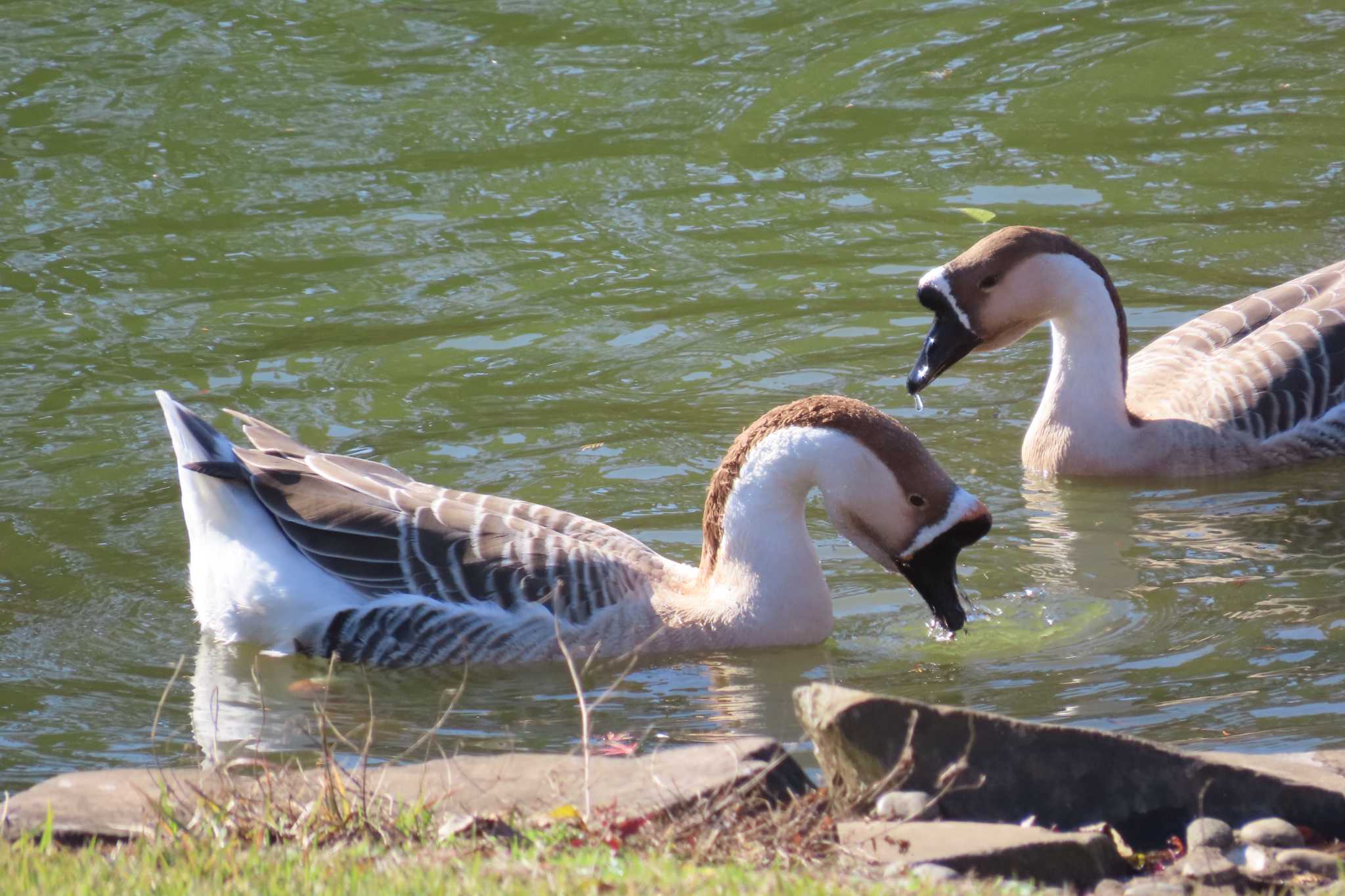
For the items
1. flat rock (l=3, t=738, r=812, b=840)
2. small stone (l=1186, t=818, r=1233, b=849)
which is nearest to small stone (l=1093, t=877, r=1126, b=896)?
small stone (l=1186, t=818, r=1233, b=849)

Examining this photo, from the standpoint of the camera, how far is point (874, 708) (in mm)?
5238

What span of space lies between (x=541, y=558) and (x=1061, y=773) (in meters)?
2.78

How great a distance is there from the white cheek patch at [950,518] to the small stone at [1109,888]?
2.29 m

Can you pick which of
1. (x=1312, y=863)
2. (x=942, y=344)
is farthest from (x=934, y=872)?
(x=942, y=344)

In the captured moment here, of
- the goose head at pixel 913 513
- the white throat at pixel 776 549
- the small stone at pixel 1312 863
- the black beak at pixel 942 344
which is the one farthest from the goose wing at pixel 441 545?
the small stone at pixel 1312 863

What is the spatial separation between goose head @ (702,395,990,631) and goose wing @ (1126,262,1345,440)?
Answer: 10.6 feet

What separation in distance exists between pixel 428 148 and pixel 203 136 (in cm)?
197

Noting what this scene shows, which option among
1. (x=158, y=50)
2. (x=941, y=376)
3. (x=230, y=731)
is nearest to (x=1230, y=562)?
(x=941, y=376)

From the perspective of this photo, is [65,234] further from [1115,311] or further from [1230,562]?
[1230,562]

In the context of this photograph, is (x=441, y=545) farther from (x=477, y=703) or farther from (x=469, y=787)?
(x=469, y=787)

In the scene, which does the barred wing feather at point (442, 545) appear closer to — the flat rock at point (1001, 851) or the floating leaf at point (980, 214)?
the flat rock at point (1001, 851)

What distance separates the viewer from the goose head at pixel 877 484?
275 inches

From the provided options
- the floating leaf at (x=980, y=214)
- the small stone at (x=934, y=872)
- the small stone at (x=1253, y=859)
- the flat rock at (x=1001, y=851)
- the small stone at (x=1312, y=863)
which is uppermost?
the floating leaf at (x=980, y=214)

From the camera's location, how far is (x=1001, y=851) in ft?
15.5
